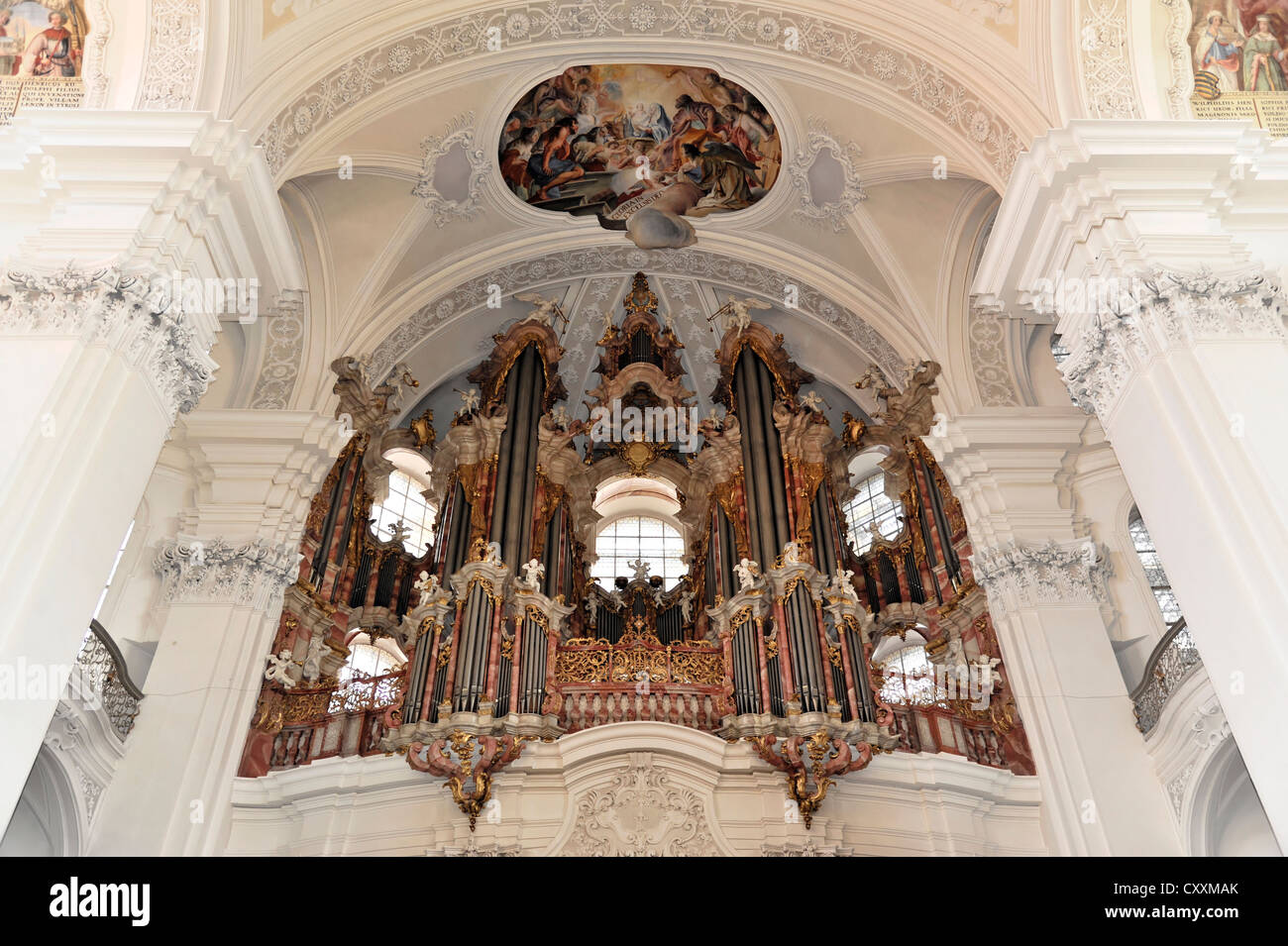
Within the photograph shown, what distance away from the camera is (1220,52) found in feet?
26.4

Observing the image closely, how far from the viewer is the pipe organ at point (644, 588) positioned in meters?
8.70

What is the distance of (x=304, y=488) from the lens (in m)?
10.8

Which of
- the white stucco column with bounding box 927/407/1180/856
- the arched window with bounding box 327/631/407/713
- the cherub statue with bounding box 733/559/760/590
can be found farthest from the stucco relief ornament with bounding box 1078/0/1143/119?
the arched window with bounding box 327/631/407/713

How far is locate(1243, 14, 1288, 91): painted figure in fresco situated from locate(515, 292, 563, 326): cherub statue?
25.4 feet

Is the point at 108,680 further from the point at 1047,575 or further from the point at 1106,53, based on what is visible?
the point at 1106,53

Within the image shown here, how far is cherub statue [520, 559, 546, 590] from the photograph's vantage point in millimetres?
9594

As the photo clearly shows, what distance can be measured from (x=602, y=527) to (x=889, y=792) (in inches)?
233

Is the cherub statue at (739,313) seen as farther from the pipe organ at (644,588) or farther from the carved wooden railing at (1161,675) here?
the carved wooden railing at (1161,675)

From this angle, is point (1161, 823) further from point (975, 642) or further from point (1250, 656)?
point (1250, 656)

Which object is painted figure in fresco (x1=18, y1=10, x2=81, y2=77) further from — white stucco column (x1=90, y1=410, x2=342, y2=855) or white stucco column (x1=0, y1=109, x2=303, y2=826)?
white stucco column (x1=90, y1=410, x2=342, y2=855)

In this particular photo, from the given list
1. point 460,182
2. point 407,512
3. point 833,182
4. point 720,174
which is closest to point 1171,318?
point 833,182

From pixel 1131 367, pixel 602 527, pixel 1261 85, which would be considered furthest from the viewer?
pixel 602 527

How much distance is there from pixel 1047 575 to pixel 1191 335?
13.1 feet

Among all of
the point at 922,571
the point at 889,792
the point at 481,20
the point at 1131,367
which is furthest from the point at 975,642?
the point at 481,20
